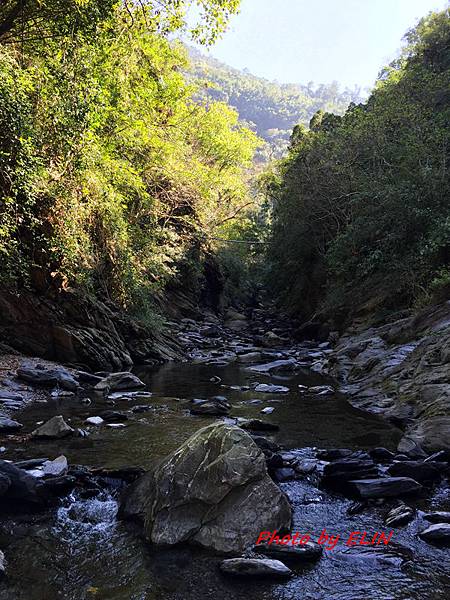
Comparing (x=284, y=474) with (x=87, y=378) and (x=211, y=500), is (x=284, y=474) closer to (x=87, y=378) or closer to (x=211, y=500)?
(x=211, y=500)

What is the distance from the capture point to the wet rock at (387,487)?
433 centimetres

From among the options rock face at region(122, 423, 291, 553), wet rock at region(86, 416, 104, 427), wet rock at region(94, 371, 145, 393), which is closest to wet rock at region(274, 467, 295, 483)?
rock face at region(122, 423, 291, 553)

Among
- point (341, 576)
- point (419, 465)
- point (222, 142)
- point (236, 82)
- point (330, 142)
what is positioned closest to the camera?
point (341, 576)

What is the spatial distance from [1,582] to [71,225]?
9.40 m

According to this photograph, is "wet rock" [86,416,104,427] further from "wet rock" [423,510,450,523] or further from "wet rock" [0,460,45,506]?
"wet rock" [423,510,450,523]

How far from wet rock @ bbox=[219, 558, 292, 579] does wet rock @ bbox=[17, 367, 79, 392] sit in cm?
697

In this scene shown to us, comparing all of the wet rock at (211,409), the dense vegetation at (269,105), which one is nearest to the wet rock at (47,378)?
the wet rock at (211,409)

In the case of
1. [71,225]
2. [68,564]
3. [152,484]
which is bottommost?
[68,564]

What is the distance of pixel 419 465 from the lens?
4789 millimetres

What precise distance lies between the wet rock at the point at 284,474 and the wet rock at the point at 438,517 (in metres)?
1.42

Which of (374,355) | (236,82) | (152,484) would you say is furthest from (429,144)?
(236,82)

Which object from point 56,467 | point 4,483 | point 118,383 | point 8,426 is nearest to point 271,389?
point 118,383

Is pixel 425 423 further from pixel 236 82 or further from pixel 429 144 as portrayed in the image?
pixel 236 82

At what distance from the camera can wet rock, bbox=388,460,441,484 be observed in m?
4.68
